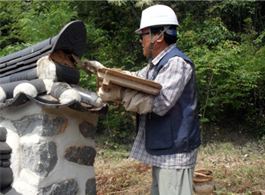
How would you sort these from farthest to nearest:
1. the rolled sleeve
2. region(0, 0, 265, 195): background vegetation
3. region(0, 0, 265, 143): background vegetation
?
region(0, 0, 265, 143): background vegetation, region(0, 0, 265, 195): background vegetation, the rolled sleeve

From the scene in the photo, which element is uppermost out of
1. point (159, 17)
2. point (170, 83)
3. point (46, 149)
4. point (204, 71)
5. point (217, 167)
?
point (159, 17)

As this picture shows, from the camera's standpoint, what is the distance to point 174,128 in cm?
206

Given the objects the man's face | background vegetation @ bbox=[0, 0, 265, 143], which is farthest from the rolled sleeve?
background vegetation @ bbox=[0, 0, 265, 143]

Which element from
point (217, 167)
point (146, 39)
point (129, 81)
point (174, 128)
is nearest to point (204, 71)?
point (217, 167)

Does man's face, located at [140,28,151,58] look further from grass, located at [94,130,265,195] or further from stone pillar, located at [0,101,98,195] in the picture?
grass, located at [94,130,265,195]

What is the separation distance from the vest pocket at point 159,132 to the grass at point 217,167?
264 cm

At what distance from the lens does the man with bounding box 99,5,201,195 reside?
Answer: 1976 mm

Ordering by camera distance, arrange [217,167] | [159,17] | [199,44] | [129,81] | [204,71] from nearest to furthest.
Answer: [129,81], [159,17], [217,167], [204,71], [199,44]

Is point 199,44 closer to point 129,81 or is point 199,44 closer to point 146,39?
point 146,39

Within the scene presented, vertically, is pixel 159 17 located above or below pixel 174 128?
above

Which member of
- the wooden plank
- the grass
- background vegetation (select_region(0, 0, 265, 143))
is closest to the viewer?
the wooden plank

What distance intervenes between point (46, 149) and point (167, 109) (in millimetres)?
909

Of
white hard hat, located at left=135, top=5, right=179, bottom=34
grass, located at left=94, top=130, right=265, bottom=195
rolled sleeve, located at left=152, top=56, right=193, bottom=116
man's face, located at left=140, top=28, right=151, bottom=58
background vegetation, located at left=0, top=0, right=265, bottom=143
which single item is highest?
white hard hat, located at left=135, top=5, right=179, bottom=34

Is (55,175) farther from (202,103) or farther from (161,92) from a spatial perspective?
(202,103)
